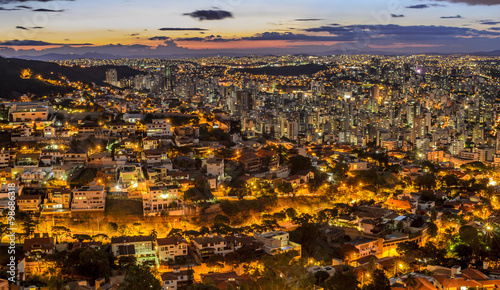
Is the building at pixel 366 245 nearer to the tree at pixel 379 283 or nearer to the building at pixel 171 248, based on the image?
the tree at pixel 379 283

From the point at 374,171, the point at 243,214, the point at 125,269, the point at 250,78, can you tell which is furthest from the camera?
the point at 250,78

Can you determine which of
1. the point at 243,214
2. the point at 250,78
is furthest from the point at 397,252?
the point at 250,78

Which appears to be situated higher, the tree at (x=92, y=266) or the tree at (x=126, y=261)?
the tree at (x=92, y=266)

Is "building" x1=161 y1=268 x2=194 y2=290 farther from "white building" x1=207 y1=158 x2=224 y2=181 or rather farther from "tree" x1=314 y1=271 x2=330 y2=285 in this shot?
"white building" x1=207 y1=158 x2=224 y2=181

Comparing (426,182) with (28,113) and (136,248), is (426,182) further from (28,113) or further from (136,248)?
(28,113)

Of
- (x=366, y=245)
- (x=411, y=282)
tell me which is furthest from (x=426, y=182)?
(x=411, y=282)

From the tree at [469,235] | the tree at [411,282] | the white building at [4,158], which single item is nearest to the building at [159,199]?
the white building at [4,158]

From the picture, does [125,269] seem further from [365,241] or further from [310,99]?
[310,99]
